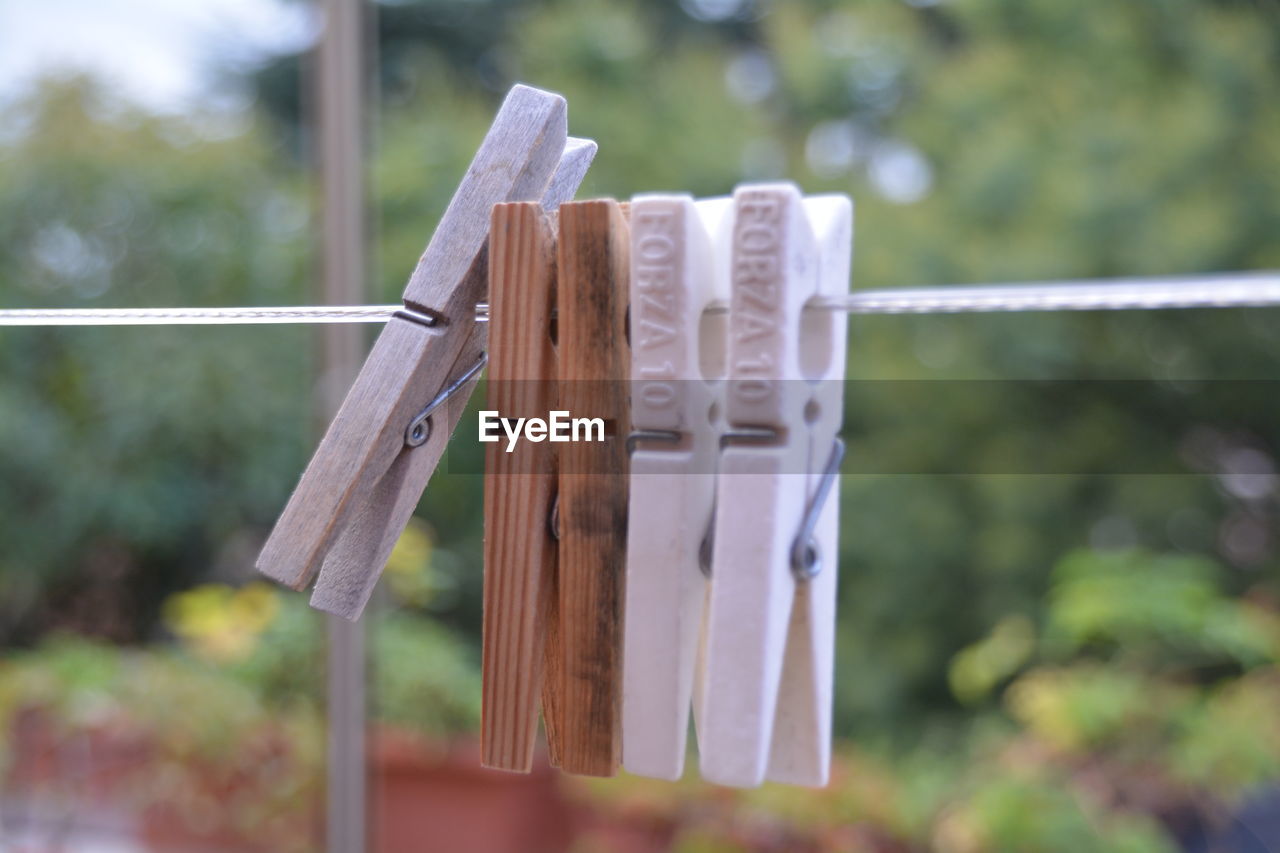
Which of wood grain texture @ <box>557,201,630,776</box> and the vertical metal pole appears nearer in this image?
wood grain texture @ <box>557,201,630,776</box>

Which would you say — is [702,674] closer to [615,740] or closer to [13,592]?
[615,740]

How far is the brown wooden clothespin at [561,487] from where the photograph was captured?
19.3 inches

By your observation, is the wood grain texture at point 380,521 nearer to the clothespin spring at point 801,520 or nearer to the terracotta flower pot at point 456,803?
the clothespin spring at point 801,520

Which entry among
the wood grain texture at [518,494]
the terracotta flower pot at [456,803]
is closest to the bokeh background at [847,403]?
the terracotta flower pot at [456,803]

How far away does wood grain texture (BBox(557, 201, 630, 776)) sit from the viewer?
487 mm

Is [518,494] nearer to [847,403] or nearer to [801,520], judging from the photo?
[801,520]

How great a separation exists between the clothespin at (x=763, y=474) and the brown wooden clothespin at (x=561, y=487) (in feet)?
0.16

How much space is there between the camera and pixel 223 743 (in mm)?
2086

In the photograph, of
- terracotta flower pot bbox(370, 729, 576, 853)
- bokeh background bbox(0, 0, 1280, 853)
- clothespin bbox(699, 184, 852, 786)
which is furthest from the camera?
terracotta flower pot bbox(370, 729, 576, 853)

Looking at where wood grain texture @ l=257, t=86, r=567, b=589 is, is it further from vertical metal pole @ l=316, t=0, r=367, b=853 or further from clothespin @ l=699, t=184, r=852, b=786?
vertical metal pole @ l=316, t=0, r=367, b=853

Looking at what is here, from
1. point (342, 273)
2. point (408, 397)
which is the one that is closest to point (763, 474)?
point (408, 397)

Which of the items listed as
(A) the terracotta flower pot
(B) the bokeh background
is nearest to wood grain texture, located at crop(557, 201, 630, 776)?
(B) the bokeh background

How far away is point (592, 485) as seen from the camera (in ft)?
1.64

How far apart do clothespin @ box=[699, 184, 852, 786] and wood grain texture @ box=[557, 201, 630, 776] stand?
0.15 ft
